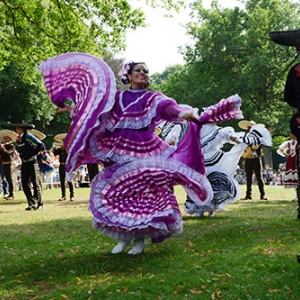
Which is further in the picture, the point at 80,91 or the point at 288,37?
the point at 80,91

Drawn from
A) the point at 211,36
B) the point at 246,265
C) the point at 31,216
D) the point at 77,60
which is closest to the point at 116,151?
the point at 77,60

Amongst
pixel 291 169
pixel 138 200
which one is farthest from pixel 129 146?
pixel 291 169

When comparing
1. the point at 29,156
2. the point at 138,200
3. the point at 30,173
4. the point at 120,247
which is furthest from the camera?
the point at 30,173

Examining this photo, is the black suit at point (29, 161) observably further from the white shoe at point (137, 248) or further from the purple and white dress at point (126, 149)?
the white shoe at point (137, 248)

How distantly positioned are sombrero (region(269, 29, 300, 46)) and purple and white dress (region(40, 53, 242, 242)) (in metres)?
0.77

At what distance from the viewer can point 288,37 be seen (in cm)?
545

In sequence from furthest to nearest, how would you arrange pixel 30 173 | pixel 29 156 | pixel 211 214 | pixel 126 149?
1. pixel 30 173
2. pixel 29 156
3. pixel 211 214
4. pixel 126 149

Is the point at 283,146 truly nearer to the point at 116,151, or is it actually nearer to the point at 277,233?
the point at 277,233

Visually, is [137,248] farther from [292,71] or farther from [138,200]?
[292,71]

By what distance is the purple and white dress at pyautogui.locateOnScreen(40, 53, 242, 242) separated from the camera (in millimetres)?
5684

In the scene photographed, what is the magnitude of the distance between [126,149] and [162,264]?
4.34 ft

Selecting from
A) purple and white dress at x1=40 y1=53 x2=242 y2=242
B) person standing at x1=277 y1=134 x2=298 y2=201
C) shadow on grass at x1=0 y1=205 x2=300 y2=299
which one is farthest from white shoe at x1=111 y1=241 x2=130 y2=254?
person standing at x1=277 y1=134 x2=298 y2=201

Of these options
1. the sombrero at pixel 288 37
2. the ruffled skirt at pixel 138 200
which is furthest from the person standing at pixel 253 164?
the ruffled skirt at pixel 138 200

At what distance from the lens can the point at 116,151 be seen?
19.3 feet
